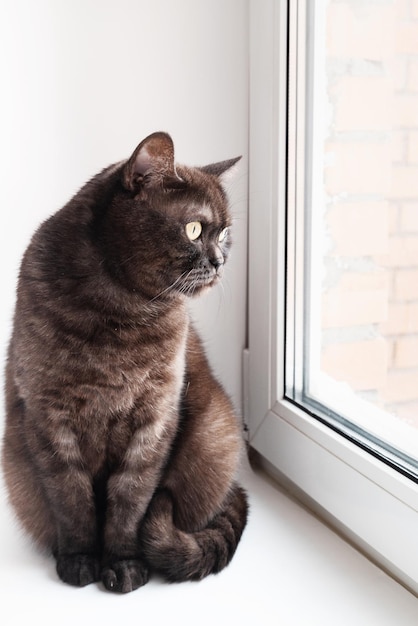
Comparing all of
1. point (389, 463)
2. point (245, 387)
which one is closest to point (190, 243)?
point (389, 463)

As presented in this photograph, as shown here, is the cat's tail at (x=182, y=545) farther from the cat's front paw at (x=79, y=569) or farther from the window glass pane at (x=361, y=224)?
the window glass pane at (x=361, y=224)

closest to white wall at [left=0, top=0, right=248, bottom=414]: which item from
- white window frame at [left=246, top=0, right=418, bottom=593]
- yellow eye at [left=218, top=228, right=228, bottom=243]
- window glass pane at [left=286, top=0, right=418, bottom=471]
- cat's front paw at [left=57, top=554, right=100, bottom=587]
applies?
white window frame at [left=246, top=0, right=418, bottom=593]

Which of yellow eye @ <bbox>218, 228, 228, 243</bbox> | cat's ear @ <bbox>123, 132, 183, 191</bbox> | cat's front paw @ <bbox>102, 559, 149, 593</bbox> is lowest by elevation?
cat's front paw @ <bbox>102, 559, 149, 593</bbox>

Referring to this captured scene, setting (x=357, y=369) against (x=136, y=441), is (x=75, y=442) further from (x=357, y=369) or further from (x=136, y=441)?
(x=357, y=369)

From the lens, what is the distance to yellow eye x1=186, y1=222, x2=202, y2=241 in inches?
36.9

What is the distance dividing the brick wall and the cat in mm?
257

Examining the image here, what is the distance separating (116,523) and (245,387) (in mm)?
546

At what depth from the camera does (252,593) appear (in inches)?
38.8

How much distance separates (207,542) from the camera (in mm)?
1049

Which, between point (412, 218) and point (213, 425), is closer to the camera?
point (412, 218)

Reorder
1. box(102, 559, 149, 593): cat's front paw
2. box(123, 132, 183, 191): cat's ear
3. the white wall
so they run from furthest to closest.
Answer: the white wall
box(102, 559, 149, 593): cat's front paw
box(123, 132, 183, 191): cat's ear

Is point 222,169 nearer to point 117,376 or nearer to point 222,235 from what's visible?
point 222,235

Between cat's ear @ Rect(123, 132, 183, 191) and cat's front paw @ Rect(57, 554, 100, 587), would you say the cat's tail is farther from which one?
cat's ear @ Rect(123, 132, 183, 191)

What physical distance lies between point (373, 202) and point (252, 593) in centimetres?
66
